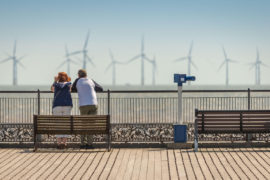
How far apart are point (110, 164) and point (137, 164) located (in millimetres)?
482

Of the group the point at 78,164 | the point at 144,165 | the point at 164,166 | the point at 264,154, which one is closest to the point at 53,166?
the point at 78,164

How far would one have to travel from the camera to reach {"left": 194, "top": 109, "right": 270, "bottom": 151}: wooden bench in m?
8.52

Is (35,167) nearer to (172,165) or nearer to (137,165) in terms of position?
(137,165)

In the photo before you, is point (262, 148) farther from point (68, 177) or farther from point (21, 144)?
point (21, 144)

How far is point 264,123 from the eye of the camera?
28.5ft

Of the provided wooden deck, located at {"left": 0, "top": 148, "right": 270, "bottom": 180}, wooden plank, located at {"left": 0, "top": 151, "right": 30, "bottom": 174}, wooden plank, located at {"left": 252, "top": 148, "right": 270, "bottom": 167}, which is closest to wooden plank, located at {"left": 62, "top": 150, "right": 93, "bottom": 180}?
wooden deck, located at {"left": 0, "top": 148, "right": 270, "bottom": 180}

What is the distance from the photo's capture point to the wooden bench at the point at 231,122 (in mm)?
8516

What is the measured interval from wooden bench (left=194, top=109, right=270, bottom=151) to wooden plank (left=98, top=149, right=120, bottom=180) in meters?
1.70

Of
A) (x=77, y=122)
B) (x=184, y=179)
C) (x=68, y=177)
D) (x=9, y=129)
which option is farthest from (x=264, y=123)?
(x=9, y=129)

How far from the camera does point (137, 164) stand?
7.27 m

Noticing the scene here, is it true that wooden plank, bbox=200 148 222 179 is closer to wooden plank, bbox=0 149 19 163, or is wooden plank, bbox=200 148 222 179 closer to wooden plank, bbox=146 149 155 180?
wooden plank, bbox=146 149 155 180

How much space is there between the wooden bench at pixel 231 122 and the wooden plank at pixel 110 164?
170 centimetres

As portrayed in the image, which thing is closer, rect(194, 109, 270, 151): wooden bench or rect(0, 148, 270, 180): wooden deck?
rect(0, 148, 270, 180): wooden deck

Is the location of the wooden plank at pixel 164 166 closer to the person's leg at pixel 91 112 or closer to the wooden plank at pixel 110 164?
the wooden plank at pixel 110 164
